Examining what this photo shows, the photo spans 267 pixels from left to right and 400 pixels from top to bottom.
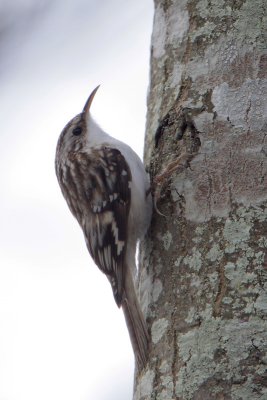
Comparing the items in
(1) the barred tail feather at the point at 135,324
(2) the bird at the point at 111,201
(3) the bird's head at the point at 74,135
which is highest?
(3) the bird's head at the point at 74,135

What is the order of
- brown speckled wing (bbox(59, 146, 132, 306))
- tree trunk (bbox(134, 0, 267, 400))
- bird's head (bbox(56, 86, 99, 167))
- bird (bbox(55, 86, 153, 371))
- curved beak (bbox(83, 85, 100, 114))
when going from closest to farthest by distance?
1. tree trunk (bbox(134, 0, 267, 400))
2. bird (bbox(55, 86, 153, 371))
3. brown speckled wing (bbox(59, 146, 132, 306))
4. bird's head (bbox(56, 86, 99, 167))
5. curved beak (bbox(83, 85, 100, 114))

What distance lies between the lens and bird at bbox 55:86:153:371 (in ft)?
9.21

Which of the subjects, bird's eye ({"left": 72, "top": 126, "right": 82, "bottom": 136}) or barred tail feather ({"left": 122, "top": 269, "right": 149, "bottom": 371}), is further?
bird's eye ({"left": 72, "top": 126, "right": 82, "bottom": 136})

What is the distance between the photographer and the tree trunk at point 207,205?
6.99ft

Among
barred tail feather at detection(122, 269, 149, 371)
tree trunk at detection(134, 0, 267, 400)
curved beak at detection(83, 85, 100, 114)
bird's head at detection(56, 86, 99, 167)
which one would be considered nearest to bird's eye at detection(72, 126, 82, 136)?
bird's head at detection(56, 86, 99, 167)

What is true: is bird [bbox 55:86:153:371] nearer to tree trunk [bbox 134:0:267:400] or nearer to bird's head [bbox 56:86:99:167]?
bird's head [bbox 56:86:99:167]

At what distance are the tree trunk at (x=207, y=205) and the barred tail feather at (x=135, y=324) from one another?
0.12 ft

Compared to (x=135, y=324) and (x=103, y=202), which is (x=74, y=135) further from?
(x=135, y=324)

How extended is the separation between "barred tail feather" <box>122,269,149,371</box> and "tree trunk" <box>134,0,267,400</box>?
0.12 feet

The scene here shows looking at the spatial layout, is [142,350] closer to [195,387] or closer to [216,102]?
[195,387]

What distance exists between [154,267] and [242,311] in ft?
1.36

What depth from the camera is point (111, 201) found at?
3.07 meters

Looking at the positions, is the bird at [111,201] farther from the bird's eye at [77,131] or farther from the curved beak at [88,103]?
the curved beak at [88,103]

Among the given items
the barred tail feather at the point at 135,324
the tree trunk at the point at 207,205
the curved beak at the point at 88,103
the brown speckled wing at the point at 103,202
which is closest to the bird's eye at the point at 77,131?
the curved beak at the point at 88,103
